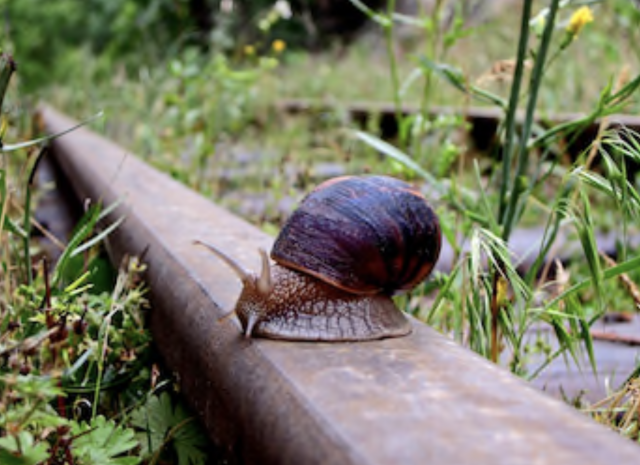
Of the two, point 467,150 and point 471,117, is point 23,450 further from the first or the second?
point 471,117

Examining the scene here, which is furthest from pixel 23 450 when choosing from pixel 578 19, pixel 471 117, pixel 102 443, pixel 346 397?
pixel 471 117

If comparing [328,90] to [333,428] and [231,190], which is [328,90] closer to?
[231,190]

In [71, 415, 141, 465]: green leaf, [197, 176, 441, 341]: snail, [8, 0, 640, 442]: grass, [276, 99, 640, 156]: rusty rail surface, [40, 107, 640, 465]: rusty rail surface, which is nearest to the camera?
[40, 107, 640, 465]: rusty rail surface

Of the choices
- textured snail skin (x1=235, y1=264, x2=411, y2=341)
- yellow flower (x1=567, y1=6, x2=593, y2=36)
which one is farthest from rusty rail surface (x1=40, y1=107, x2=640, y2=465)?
yellow flower (x1=567, y1=6, x2=593, y2=36)

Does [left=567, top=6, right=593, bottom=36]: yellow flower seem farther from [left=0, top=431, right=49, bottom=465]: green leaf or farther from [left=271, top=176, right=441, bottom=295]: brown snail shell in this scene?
[left=0, top=431, right=49, bottom=465]: green leaf

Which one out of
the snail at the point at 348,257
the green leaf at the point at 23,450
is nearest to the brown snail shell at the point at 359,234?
the snail at the point at 348,257

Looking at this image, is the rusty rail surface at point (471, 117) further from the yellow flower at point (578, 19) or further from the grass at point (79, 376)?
the grass at point (79, 376)

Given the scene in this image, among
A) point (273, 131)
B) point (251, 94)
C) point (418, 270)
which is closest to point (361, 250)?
point (418, 270)
